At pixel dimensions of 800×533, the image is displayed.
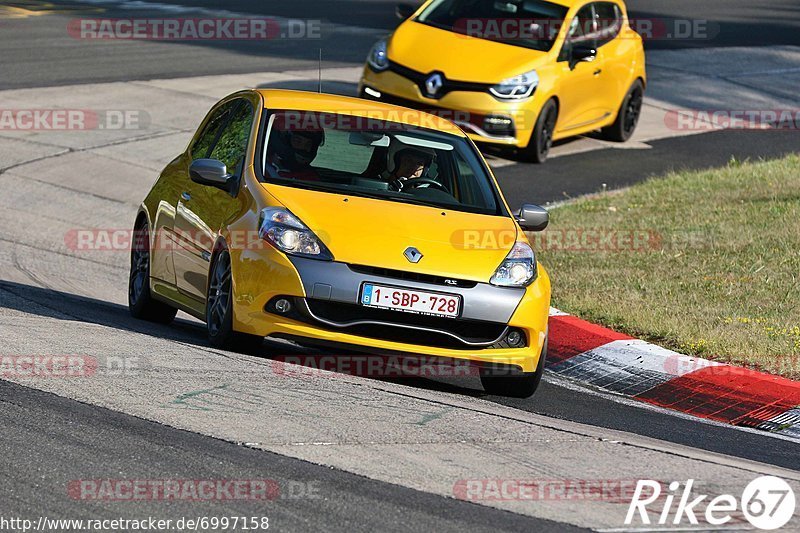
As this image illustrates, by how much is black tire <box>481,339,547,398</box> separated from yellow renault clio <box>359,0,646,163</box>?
26.9ft

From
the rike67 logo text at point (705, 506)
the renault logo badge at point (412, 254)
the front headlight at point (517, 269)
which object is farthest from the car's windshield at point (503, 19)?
the rike67 logo text at point (705, 506)

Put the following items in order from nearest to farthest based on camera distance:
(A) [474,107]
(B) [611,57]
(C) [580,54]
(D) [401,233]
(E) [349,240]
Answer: (E) [349,240] < (D) [401,233] < (A) [474,107] < (C) [580,54] < (B) [611,57]

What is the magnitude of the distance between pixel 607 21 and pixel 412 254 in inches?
452

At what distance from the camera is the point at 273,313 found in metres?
7.91

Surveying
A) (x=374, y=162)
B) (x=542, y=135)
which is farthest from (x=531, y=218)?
(x=542, y=135)

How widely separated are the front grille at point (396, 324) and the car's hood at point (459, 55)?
8.80 m

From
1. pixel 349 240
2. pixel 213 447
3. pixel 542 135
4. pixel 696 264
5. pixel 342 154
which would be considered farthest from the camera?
pixel 542 135

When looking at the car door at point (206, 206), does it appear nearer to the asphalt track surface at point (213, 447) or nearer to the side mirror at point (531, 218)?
the asphalt track surface at point (213, 447)

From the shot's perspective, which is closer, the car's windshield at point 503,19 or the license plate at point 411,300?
the license plate at point 411,300

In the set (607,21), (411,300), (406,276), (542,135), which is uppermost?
(607,21)

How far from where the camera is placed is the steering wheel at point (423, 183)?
906 cm

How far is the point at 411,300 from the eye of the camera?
7848mm

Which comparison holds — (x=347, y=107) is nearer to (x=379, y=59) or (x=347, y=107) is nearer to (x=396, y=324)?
(x=396, y=324)

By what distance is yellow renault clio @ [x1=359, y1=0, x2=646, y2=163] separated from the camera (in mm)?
16469
